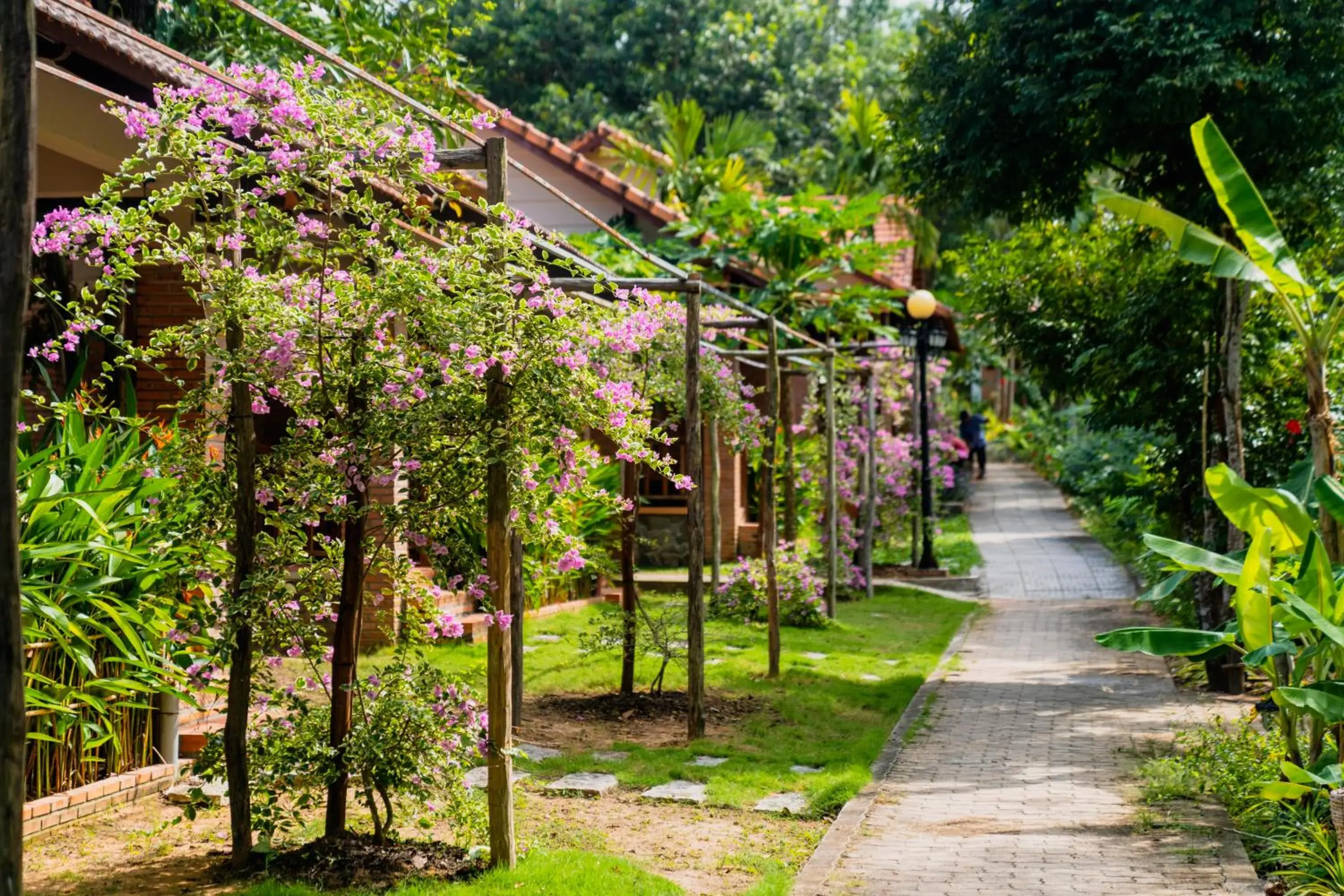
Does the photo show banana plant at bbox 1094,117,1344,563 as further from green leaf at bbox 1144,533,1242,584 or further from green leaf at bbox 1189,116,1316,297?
green leaf at bbox 1144,533,1242,584

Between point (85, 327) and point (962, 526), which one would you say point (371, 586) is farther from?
point (962, 526)

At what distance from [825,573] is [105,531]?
39.8 ft

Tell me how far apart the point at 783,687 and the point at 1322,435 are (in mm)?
5201

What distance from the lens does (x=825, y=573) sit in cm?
1745

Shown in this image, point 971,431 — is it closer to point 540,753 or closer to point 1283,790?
point 540,753

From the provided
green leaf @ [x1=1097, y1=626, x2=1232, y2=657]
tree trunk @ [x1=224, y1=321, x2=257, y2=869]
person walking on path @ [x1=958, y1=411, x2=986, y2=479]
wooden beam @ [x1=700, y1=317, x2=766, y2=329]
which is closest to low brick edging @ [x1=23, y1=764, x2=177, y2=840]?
tree trunk @ [x1=224, y1=321, x2=257, y2=869]

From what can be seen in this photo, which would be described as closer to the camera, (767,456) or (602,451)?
(767,456)

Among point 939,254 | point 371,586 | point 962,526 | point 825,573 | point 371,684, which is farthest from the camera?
point 939,254

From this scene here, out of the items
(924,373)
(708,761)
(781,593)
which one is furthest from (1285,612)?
(924,373)

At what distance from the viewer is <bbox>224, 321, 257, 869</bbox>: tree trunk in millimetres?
6062

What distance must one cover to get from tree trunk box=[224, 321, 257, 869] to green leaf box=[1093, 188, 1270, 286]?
4.79 metres

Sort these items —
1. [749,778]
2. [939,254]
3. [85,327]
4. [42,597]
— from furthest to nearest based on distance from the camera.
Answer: [939,254] < [749,778] < [42,597] < [85,327]

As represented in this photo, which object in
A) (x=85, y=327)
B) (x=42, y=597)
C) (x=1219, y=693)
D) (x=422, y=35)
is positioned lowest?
(x=1219, y=693)

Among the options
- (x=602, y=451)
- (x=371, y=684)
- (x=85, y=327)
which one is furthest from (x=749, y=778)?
(x=602, y=451)
